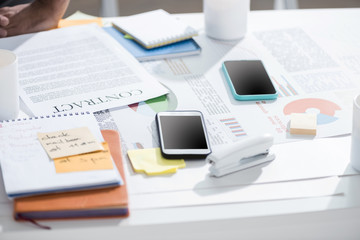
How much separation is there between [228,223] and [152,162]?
17 centimetres

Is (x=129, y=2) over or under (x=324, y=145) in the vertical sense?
under

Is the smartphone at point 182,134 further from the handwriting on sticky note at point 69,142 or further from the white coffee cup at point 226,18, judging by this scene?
Result: the white coffee cup at point 226,18

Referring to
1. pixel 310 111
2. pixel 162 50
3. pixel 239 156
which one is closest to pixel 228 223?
pixel 239 156

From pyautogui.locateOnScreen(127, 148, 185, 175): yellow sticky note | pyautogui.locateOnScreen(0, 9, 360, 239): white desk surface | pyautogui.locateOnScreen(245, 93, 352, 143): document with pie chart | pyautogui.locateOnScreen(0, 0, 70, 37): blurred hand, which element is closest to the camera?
pyautogui.locateOnScreen(0, 9, 360, 239): white desk surface

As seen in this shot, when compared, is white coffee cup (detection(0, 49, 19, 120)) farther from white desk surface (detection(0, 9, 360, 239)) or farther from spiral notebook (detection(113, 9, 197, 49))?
spiral notebook (detection(113, 9, 197, 49))

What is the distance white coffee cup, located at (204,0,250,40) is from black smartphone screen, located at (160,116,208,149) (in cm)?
38

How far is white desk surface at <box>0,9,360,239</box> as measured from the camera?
27.1 inches

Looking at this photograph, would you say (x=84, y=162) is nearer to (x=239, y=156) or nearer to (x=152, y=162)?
(x=152, y=162)

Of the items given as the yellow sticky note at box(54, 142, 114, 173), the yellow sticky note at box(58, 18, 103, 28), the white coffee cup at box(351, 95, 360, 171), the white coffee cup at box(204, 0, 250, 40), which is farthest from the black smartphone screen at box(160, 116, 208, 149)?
the yellow sticky note at box(58, 18, 103, 28)

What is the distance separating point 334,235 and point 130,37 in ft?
2.25

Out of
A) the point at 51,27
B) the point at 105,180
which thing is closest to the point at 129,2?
the point at 51,27

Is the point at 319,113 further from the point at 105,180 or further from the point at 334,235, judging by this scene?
the point at 105,180

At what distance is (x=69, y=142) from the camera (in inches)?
32.0

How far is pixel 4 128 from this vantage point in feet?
2.78
